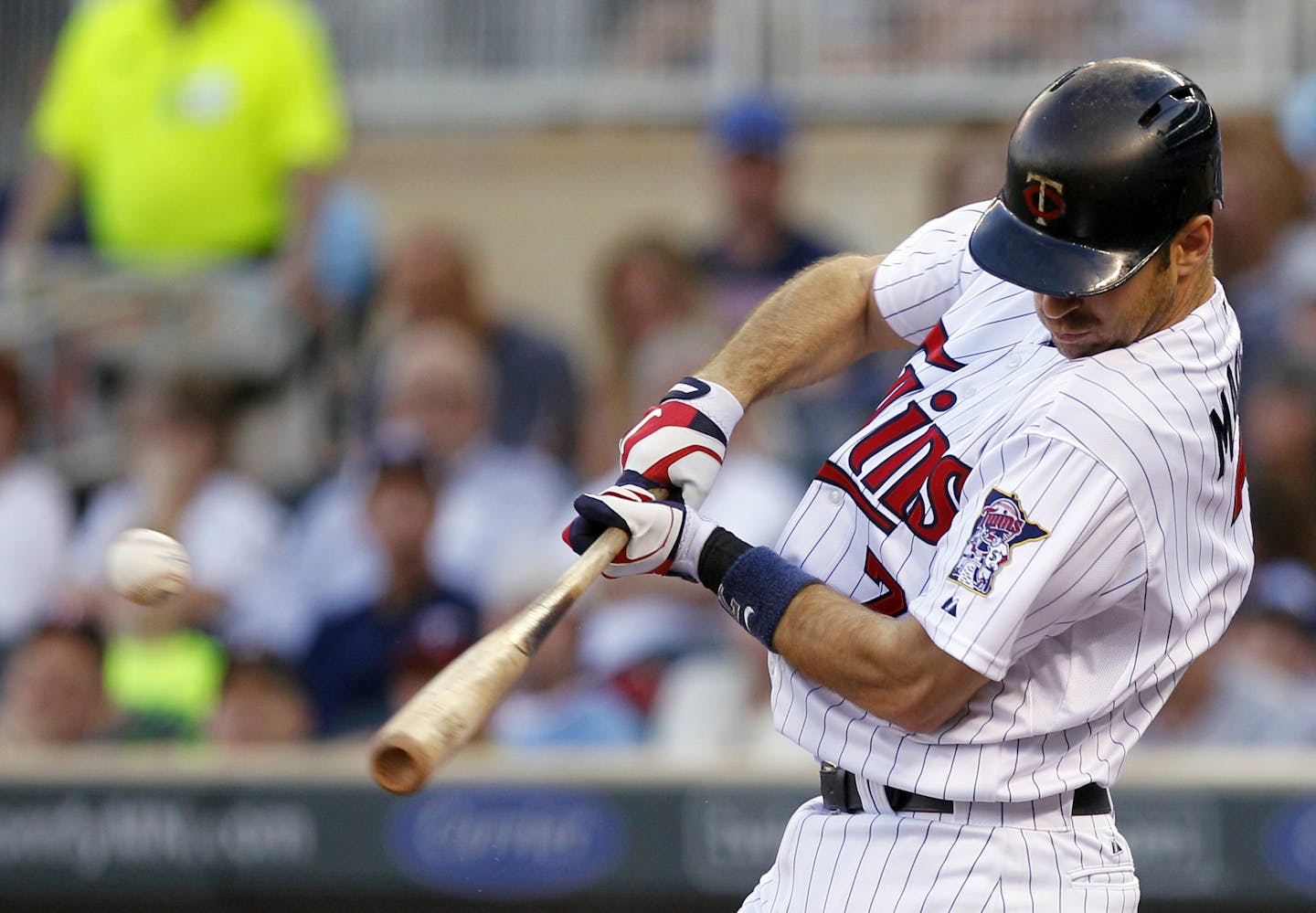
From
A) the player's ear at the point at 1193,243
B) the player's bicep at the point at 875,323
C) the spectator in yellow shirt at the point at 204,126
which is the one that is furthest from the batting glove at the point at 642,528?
the spectator in yellow shirt at the point at 204,126

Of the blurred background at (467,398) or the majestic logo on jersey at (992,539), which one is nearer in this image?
the majestic logo on jersey at (992,539)

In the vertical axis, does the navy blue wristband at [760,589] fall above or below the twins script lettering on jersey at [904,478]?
below

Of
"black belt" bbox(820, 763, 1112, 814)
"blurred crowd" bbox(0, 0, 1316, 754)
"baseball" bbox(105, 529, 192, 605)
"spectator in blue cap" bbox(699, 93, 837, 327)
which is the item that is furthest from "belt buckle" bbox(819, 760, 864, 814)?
"spectator in blue cap" bbox(699, 93, 837, 327)

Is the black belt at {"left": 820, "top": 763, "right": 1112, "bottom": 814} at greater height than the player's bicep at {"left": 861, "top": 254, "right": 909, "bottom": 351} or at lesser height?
lesser

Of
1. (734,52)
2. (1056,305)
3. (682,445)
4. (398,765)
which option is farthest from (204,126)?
(398,765)

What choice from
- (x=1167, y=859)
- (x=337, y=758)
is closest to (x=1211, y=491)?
(x=1167, y=859)

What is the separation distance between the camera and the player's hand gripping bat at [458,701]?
196 centimetres

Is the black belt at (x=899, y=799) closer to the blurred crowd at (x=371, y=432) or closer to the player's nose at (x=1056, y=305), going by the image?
the player's nose at (x=1056, y=305)

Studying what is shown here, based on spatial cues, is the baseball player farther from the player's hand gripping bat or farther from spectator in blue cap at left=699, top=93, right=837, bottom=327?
spectator in blue cap at left=699, top=93, right=837, bottom=327

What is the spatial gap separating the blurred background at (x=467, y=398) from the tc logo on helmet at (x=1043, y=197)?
2.05m

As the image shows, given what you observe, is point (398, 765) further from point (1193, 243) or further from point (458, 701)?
point (1193, 243)

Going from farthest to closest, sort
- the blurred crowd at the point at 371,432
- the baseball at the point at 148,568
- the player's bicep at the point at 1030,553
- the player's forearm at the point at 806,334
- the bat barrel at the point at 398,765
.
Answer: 1. the blurred crowd at the point at 371,432
2. the player's forearm at the point at 806,334
3. the baseball at the point at 148,568
4. the player's bicep at the point at 1030,553
5. the bat barrel at the point at 398,765

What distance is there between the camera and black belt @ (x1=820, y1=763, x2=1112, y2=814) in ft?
7.77

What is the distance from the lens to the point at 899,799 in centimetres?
239
